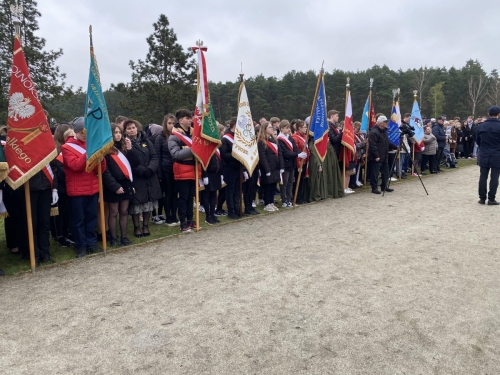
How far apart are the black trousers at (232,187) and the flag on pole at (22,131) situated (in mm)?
3659

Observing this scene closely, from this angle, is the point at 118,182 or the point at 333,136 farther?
the point at 333,136

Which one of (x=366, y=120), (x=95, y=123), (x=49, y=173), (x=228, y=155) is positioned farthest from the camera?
(x=366, y=120)

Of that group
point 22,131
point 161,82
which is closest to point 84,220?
point 22,131

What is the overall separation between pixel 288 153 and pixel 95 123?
4507mm

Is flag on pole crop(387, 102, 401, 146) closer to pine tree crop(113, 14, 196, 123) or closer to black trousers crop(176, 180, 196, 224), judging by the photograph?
black trousers crop(176, 180, 196, 224)

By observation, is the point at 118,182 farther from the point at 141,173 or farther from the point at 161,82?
the point at 161,82

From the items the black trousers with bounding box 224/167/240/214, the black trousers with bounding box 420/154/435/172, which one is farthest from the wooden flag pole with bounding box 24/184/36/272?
the black trousers with bounding box 420/154/435/172

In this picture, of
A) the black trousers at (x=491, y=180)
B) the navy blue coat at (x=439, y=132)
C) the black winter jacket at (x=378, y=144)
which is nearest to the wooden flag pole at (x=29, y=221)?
the black winter jacket at (x=378, y=144)

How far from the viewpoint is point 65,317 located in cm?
383

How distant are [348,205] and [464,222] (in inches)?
101

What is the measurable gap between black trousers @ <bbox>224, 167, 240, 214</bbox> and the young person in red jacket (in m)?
2.76

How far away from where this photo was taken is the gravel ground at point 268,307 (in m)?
3.07

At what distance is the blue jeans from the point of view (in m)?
5.70

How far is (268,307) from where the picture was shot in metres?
3.94
